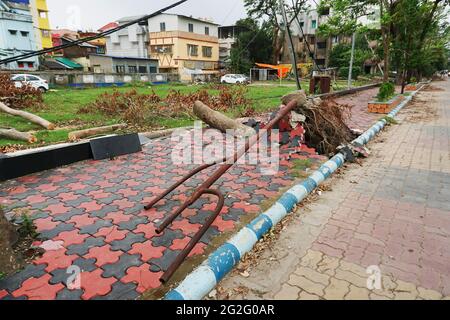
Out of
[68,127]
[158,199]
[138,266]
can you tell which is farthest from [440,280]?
[68,127]

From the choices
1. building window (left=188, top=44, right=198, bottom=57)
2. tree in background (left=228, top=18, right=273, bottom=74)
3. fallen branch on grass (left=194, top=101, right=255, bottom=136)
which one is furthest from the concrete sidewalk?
building window (left=188, top=44, right=198, bottom=57)

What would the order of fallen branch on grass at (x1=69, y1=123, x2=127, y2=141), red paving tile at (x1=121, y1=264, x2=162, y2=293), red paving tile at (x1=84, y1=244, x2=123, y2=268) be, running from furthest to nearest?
fallen branch on grass at (x1=69, y1=123, x2=127, y2=141)
red paving tile at (x1=84, y1=244, x2=123, y2=268)
red paving tile at (x1=121, y1=264, x2=162, y2=293)

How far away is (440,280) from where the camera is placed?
7.82ft

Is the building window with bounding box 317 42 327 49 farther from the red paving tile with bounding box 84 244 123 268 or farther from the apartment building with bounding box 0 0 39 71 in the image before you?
the red paving tile with bounding box 84 244 123 268

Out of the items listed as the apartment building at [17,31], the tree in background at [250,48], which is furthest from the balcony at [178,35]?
the apartment building at [17,31]

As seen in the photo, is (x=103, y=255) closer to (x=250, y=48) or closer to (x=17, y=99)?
(x=17, y=99)

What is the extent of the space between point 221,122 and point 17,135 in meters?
4.35

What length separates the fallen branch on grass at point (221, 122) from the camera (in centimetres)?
710

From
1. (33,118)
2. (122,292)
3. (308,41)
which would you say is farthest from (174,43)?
(122,292)

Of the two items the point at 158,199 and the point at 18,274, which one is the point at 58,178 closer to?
the point at 158,199

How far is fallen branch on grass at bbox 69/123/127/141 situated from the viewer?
20.3ft

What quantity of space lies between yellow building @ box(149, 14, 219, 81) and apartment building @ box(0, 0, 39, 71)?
13554mm

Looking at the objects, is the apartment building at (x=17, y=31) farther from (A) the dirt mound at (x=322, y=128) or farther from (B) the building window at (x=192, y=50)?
(A) the dirt mound at (x=322, y=128)

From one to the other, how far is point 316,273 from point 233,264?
27.3 inches
